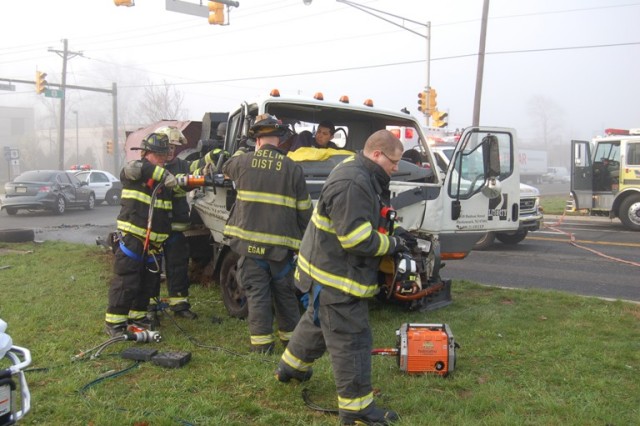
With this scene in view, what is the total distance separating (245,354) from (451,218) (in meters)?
2.40

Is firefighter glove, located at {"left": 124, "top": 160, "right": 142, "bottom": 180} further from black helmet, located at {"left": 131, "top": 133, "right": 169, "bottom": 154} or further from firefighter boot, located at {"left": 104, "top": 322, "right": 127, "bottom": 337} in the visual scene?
firefighter boot, located at {"left": 104, "top": 322, "right": 127, "bottom": 337}

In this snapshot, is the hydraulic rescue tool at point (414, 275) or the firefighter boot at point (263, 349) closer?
the hydraulic rescue tool at point (414, 275)

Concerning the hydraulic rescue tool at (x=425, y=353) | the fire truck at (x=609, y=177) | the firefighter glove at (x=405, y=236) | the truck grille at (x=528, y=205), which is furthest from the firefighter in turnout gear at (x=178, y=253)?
the fire truck at (x=609, y=177)

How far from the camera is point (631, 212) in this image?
15250 mm

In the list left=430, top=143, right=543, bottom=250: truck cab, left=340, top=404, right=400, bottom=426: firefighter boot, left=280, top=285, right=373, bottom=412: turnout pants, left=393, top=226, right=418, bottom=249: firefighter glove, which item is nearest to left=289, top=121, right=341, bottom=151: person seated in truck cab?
left=393, top=226, right=418, bottom=249: firefighter glove

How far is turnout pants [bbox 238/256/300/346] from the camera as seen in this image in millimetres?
4758

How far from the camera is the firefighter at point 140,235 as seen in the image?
527 centimetres

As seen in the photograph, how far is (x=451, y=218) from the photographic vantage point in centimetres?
582

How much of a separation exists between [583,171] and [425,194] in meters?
12.3

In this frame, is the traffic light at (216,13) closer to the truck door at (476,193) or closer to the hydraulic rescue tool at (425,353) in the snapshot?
the truck door at (476,193)

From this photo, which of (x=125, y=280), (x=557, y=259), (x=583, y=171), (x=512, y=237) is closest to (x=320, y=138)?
(x=125, y=280)

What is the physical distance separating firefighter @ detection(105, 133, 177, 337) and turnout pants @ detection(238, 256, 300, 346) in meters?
1.12

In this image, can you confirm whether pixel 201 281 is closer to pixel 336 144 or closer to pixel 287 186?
pixel 336 144

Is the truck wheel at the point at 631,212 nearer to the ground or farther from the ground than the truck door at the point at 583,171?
nearer to the ground
